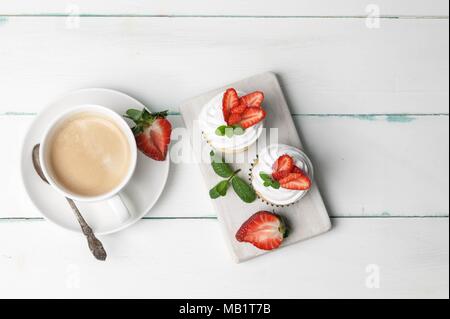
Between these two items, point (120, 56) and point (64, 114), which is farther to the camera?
point (120, 56)

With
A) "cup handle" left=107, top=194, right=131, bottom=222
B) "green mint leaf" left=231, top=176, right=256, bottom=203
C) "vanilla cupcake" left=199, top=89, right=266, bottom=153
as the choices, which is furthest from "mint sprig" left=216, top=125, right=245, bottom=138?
"cup handle" left=107, top=194, right=131, bottom=222

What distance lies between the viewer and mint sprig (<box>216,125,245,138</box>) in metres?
1.01

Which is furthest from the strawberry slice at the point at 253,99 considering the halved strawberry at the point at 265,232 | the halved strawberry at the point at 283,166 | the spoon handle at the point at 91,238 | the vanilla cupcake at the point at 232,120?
the spoon handle at the point at 91,238

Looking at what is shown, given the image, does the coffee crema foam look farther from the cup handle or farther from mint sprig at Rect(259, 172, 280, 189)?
mint sprig at Rect(259, 172, 280, 189)

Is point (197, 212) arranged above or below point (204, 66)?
below

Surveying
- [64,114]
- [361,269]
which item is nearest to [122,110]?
[64,114]

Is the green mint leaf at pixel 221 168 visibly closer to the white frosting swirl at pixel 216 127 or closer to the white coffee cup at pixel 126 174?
the white frosting swirl at pixel 216 127

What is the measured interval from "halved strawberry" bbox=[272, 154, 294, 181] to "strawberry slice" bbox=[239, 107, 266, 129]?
0.08 meters

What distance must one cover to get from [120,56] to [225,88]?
230mm

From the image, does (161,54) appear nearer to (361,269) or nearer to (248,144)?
(248,144)

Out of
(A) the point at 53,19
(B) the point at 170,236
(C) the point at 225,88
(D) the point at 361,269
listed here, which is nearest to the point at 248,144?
(C) the point at 225,88

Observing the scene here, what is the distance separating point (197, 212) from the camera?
3.65 feet

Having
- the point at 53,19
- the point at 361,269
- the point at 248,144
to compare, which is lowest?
the point at 361,269

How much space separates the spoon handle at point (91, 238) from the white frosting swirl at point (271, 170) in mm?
321
